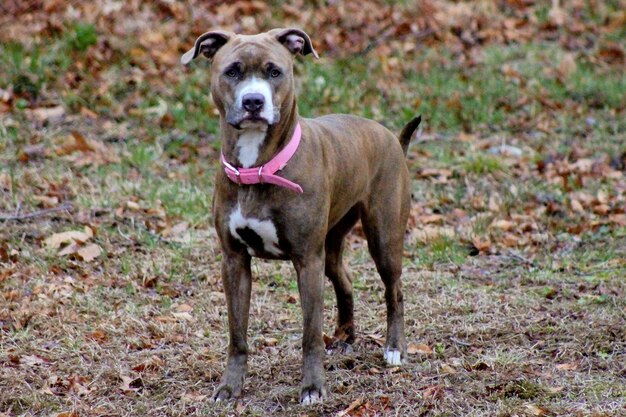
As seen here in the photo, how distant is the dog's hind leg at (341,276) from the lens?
5770 millimetres

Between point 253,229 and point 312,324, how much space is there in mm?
592

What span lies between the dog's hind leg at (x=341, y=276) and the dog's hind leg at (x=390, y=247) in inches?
7.2

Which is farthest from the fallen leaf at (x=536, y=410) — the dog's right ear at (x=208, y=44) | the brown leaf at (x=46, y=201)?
the brown leaf at (x=46, y=201)

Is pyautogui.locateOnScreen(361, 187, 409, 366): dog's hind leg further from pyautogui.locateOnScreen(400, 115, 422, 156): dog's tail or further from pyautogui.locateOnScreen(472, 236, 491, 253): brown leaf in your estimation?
pyautogui.locateOnScreen(472, 236, 491, 253): brown leaf

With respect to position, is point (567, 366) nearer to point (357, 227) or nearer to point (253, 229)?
point (253, 229)

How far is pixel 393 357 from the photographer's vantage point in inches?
218

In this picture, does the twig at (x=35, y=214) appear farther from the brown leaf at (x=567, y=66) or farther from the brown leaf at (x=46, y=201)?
the brown leaf at (x=567, y=66)

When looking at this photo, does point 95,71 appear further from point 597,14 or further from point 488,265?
point 597,14

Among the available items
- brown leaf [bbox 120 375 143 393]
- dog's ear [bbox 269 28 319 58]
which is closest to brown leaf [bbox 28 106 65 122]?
brown leaf [bbox 120 375 143 393]

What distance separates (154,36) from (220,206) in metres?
6.88

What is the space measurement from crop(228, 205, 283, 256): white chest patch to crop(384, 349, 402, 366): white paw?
3.52ft

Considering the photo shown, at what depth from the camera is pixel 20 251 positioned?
23.3 feet

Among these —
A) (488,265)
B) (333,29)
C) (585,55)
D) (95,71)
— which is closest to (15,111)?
(95,71)

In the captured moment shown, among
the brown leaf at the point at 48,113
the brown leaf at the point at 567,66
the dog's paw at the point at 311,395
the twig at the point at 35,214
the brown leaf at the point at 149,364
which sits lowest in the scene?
the twig at the point at 35,214
